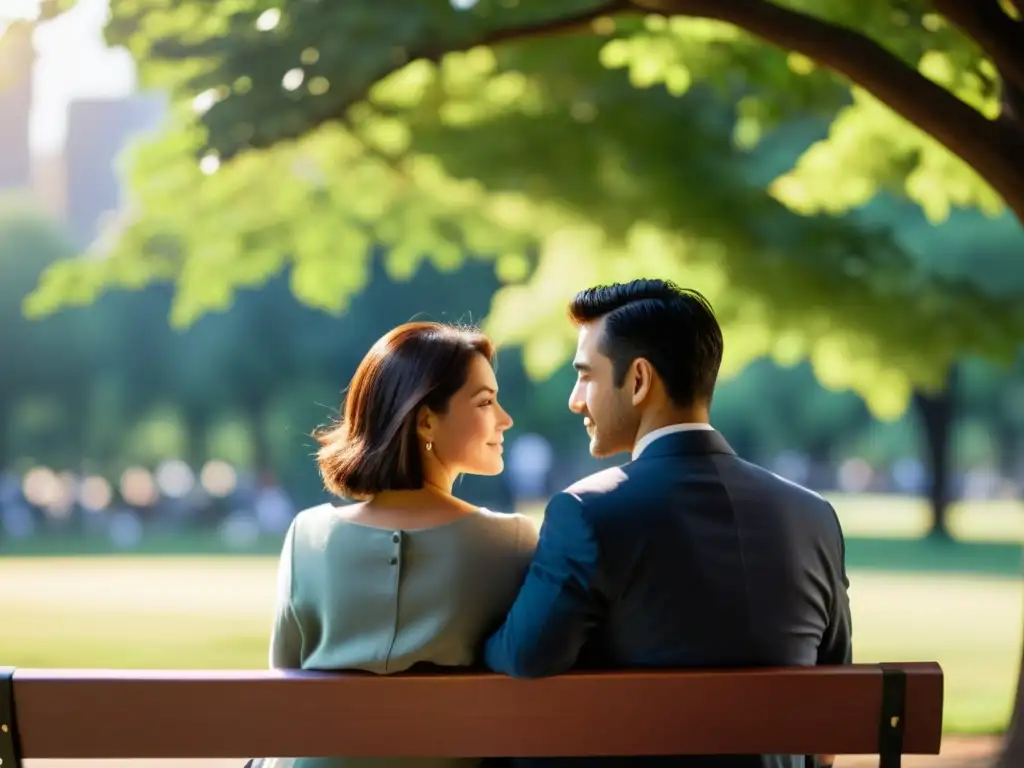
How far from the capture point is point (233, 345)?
28.2m

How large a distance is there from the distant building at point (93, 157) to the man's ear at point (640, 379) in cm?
3757

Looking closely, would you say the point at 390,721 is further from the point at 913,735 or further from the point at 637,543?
the point at 913,735

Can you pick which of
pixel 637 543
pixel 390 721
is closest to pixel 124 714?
pixel 390 721

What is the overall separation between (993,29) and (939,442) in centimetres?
2007

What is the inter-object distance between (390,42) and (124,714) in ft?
13.9

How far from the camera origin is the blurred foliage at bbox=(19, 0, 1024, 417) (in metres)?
6.46

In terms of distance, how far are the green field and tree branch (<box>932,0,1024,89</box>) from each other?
4.47 m

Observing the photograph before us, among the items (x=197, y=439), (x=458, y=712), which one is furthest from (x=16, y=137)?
(x=458, y=712)

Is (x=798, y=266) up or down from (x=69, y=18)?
down

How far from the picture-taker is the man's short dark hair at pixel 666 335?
269cm

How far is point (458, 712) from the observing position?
2.54 m

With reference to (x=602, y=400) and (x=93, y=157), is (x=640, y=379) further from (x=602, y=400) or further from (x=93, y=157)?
(x=93, y=157)

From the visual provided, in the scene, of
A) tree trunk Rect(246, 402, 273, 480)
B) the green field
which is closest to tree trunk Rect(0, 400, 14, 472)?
tree trunk Rect(246, 402, 273, 480)

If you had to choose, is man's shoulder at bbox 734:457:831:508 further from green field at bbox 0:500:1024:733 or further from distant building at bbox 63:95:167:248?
distant building at bbox 63:95:167:248
